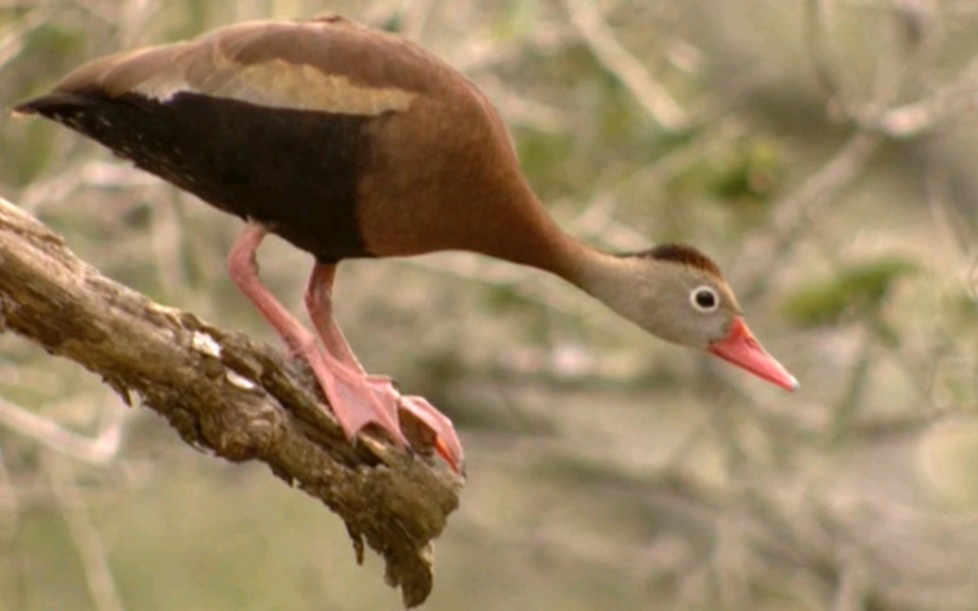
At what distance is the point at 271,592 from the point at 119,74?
6.30 metres

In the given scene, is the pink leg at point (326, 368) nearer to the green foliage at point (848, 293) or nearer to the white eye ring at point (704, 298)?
the white eye ring at point (704, 298)

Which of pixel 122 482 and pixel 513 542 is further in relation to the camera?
pixel 513 542

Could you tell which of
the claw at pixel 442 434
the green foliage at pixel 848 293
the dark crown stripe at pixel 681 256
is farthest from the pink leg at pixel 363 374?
the green foliage at pixel 848 293

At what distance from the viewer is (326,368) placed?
3951 millimetres

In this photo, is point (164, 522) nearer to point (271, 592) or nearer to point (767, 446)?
point (271, 592)

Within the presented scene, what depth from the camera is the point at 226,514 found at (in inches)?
398

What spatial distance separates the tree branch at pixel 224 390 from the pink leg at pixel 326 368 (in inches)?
1.2

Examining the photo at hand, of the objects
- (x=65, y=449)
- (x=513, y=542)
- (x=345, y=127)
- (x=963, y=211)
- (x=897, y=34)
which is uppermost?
(x=963, y=211)

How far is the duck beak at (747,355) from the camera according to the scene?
4.40 meters

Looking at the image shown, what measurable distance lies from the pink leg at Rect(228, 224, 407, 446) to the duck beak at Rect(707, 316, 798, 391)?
0.83 m

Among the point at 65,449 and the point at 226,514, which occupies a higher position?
the point at 226,514

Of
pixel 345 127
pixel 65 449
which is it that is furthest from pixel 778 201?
pixel 345 127

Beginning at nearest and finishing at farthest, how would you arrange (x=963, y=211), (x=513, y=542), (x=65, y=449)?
1. (x=65, y=449)
2. (x=513, y=542)
3. (x=963, y=211)

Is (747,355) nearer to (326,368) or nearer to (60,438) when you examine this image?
(326,368)
